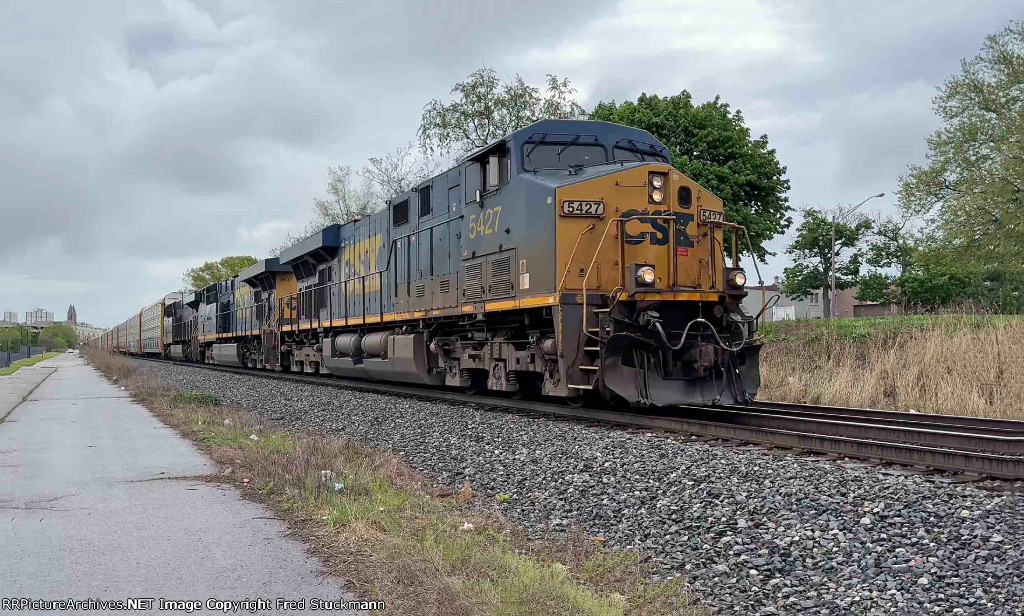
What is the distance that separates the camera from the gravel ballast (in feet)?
11.7

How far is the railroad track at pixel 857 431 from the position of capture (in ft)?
19.4

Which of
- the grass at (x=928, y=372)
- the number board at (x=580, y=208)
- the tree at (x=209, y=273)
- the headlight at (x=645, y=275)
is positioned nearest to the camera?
the headlight at (x=645, y=275)

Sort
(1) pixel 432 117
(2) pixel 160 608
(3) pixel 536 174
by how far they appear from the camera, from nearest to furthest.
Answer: (2) pixel 160 608
(3) pixel 536 174
(1) pixel 432 117

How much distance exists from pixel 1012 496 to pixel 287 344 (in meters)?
21.0

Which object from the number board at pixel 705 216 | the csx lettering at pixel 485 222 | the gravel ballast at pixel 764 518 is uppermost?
the csx lettering at pixel 485 222

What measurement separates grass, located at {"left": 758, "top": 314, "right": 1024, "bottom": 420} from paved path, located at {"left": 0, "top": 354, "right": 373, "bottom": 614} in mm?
9796

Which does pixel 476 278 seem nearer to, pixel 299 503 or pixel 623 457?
pixel 623 457

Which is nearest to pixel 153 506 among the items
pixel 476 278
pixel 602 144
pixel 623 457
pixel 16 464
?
pixel 16 464

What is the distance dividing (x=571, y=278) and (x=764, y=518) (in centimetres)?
522

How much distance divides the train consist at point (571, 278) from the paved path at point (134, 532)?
4452 millimetres

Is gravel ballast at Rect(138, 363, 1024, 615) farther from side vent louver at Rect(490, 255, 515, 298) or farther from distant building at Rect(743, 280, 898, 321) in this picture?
distant building at Rect(743, 280, 898, 321)

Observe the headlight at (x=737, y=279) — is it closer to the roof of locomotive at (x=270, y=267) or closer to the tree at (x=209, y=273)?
the roof of locomotive at (x=270, y=267)

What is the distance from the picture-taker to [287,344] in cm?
2336

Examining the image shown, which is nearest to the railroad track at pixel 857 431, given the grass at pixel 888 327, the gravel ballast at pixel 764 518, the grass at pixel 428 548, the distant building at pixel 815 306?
the gravel ballast at pixel 764 518
